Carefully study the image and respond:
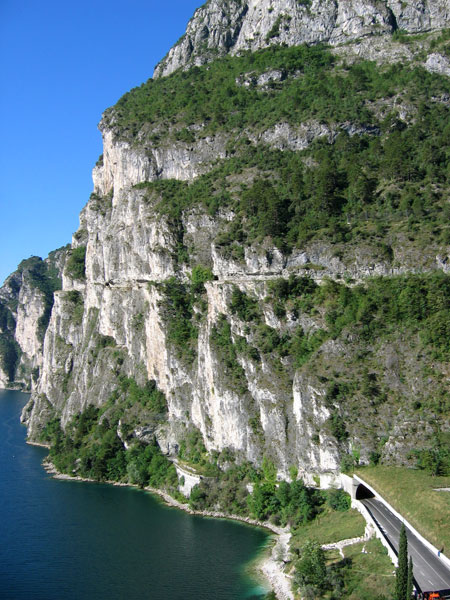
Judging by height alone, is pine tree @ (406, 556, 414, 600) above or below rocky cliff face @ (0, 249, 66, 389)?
below

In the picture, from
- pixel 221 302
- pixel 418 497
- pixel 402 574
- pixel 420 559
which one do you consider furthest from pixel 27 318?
pixel 402 574

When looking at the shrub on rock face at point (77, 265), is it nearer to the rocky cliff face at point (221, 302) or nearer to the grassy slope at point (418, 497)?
the rocky cliff face at point (221, 302)

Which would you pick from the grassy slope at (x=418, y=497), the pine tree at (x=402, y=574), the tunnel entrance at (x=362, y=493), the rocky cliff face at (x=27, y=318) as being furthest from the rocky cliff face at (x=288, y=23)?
the pine tree at (x=402, y=574)

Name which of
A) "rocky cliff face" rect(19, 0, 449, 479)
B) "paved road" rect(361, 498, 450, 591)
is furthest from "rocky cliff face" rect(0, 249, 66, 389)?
"paved road" rect(361, 498, 450, 591)

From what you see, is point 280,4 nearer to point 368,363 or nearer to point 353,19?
point 353,19

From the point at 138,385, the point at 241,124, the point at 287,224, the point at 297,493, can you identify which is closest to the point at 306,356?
A: the point at 297,493

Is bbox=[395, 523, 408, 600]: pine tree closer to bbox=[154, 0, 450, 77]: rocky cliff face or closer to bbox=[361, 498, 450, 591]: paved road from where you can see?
bbox=[361, 498, 450, 591]: paved road
